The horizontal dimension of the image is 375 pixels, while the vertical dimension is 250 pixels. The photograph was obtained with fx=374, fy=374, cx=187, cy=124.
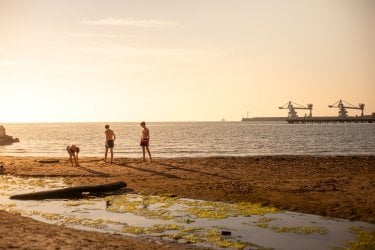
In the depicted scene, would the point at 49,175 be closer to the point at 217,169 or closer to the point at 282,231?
the point at 217,169

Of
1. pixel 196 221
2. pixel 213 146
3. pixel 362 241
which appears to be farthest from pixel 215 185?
pixel 213 146

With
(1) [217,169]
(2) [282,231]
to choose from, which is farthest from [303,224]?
(1) [217,169]

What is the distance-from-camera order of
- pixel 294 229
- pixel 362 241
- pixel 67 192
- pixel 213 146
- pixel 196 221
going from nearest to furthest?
pixel 362 241
pixel 294 229
pixel 196 221
pixel 67 192
pixel 213 146

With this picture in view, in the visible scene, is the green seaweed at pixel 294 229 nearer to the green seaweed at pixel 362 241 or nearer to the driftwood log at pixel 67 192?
the green seaweed at pixel 362 241

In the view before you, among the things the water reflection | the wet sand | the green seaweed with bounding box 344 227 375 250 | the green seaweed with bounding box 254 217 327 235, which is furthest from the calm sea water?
the green seaweed with bounding box 344 227 375 250

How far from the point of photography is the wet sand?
8.41 metres

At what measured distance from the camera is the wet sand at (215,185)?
8.41 metres

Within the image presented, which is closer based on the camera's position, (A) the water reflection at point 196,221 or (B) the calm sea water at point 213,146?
(A) the water reflection at point 196,221

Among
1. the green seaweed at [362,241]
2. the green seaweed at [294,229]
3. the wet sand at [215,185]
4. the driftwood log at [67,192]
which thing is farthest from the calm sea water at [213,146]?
the green seaweed at [362,241]

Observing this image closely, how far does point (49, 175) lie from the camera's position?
2041cm

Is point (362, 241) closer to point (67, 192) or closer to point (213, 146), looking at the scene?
point (67, 192)

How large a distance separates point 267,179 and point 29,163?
16.4 m

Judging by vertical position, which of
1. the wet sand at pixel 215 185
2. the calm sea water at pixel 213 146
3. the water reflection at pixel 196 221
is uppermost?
the wet sand at pixel 215 185

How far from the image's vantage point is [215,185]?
54.2ft
